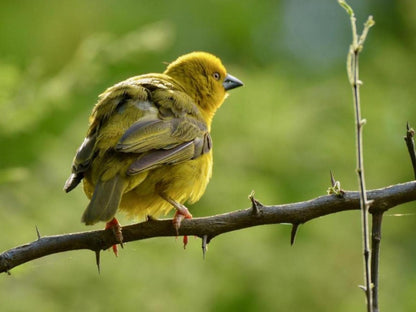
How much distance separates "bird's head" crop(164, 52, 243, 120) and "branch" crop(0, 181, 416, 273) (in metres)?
2.04

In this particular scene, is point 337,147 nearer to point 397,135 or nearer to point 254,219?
Result: point 397,135

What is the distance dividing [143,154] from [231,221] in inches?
36.9

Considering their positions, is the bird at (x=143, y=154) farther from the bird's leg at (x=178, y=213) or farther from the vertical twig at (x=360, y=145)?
the vertical twig at (x=360, y=145)

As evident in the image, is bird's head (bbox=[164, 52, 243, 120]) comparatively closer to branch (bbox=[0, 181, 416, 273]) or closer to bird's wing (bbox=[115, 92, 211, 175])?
bird's wing (bbox=[115, 92, 211, 175])

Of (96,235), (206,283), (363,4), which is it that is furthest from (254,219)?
(363,4)

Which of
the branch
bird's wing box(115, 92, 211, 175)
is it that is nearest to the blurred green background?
the branch

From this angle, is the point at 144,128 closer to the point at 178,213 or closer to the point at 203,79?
the point at 178,213

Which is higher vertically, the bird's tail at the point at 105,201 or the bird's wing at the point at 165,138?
the bird's wing at the point at 165,138

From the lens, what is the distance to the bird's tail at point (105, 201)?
4.01 meters

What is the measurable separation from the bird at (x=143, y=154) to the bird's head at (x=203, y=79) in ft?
1.30

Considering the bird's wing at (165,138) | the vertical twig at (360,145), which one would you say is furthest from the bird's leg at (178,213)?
the vertical twig at (360,145)

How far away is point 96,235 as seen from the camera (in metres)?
4.05

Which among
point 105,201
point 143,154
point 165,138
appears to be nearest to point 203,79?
point 165,138

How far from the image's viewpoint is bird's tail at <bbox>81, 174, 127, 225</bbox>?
4.01 metres
